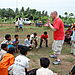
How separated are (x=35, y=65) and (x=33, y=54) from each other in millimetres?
1447

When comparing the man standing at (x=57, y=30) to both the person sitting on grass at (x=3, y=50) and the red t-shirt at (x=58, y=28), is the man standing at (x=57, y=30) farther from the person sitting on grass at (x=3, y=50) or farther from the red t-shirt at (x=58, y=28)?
the person sitting on grass at (x=3, y=50)

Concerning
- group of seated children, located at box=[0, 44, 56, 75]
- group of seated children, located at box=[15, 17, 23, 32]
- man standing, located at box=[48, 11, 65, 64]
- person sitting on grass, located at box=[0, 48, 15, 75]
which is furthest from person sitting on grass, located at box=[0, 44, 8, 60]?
group of seated children, located at box=[15, 17, 23, 32]

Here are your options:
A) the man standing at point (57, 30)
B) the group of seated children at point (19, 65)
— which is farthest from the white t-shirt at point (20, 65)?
the man standing at point (57, 30)

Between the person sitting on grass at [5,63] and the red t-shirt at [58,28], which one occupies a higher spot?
the red t-shirt at [58,28]

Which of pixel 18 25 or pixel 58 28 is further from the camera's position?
pixel 18 25

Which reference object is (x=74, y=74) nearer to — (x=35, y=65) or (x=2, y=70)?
(x=2, y=70)

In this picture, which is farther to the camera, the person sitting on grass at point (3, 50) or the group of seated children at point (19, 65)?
the person sitting on grass at point (3, 50)

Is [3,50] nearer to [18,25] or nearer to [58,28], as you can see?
[58,28]

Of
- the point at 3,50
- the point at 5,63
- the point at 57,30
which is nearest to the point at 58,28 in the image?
the point at 57,30

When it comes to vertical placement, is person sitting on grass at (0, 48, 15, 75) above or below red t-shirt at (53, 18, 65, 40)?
below

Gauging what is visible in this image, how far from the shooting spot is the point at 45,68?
11.4 ft

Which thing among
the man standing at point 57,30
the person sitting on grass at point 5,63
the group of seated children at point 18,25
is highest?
the man standing at point 57,30

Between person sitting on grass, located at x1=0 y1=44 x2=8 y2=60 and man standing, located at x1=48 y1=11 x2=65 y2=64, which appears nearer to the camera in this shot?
person sitting on grass, located at x1=0 y1=44 x2=8 y2=60

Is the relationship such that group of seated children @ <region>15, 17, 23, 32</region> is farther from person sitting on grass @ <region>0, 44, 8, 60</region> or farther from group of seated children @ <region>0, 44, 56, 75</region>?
group of seated children @ <region>0, 44, 56, 75</region>
